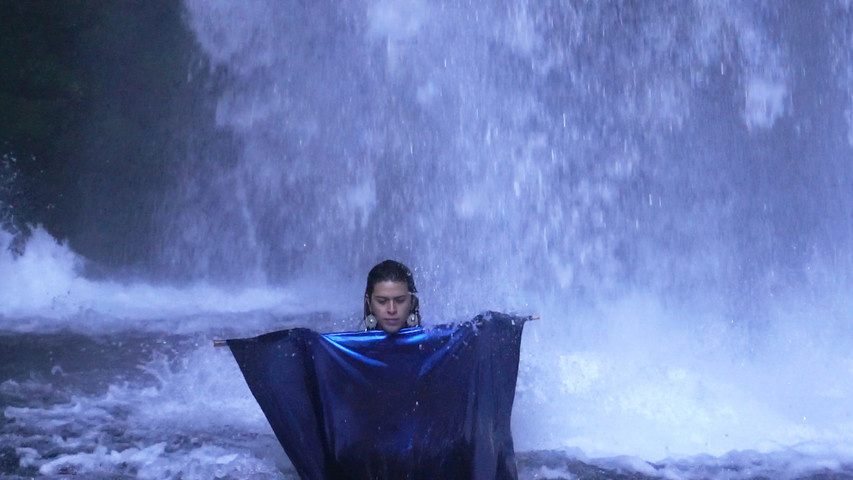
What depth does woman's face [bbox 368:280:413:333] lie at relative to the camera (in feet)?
14.1

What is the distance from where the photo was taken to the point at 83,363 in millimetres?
8320

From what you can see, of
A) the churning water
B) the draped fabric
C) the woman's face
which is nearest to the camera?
the draped fabric

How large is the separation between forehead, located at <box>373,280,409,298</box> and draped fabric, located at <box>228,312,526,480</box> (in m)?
0.21

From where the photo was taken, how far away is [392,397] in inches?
165

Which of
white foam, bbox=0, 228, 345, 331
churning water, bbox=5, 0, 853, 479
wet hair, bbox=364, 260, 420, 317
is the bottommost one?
wet hair, bbox=364, 260, 420, 317

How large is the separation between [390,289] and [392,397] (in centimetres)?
56

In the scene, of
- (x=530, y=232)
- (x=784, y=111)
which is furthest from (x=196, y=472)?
(x=784, y=111)

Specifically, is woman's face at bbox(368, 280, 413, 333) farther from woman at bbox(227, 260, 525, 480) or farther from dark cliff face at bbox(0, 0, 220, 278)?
dark cliff face at bbox(0, 0, 220, 278)

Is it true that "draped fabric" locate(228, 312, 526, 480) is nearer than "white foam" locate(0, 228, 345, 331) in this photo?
Yes

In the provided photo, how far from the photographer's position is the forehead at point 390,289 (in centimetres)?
429

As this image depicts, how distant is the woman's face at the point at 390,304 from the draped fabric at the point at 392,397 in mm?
59

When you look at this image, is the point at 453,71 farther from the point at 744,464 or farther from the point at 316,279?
the point at 744,464

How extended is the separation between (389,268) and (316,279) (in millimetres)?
11358

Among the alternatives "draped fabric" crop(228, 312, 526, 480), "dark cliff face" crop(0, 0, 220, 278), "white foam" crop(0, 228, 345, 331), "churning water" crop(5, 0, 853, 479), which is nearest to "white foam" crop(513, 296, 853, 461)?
"churning water" crop(5, 0, 853, 479)
